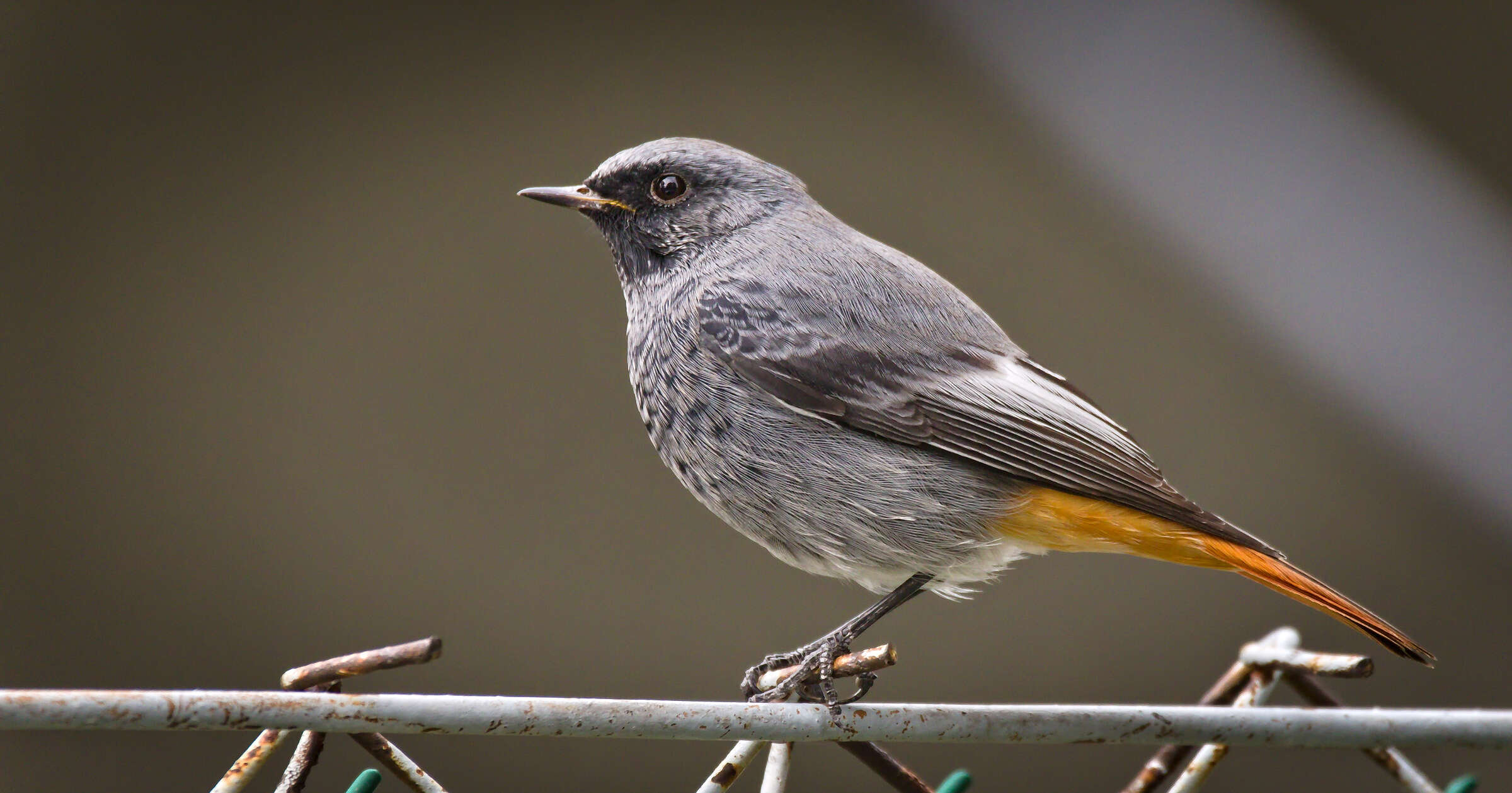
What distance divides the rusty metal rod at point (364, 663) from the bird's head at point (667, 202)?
100cm

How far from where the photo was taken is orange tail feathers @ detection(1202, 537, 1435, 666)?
1.47 metres

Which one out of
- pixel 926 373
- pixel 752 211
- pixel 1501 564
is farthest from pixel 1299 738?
pixel 1501 564

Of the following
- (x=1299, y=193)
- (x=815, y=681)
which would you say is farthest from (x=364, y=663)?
(x=1299, y=193)

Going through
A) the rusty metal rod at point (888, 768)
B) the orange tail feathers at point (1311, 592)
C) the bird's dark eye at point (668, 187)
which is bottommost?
the rusty metal rod at point (888, 768)

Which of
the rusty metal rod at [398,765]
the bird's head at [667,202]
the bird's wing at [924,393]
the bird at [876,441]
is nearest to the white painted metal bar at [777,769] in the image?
the bird at [876,441]

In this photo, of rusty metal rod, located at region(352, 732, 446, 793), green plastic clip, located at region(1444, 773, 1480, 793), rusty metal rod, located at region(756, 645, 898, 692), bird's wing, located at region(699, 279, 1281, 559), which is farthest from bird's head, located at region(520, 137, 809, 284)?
green plastic clip, located at region(1444, 773, 1480, 793)

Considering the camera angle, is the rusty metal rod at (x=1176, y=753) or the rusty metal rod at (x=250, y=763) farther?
the rusty metal rod at (x=1176, y=753)

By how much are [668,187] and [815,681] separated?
0.88 metres

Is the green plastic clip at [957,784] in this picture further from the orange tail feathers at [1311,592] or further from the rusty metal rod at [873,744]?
the orange tail feathers at [1311,592]

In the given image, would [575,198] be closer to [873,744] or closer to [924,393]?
[924,393]

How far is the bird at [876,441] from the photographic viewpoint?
1.66 metres

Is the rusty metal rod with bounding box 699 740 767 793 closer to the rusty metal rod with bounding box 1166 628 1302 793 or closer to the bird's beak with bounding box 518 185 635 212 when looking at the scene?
the rusty metal rod with bounding box 1166 628 1302 793

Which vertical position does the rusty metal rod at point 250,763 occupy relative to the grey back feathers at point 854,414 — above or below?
below

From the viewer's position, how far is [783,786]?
4.06 feet
